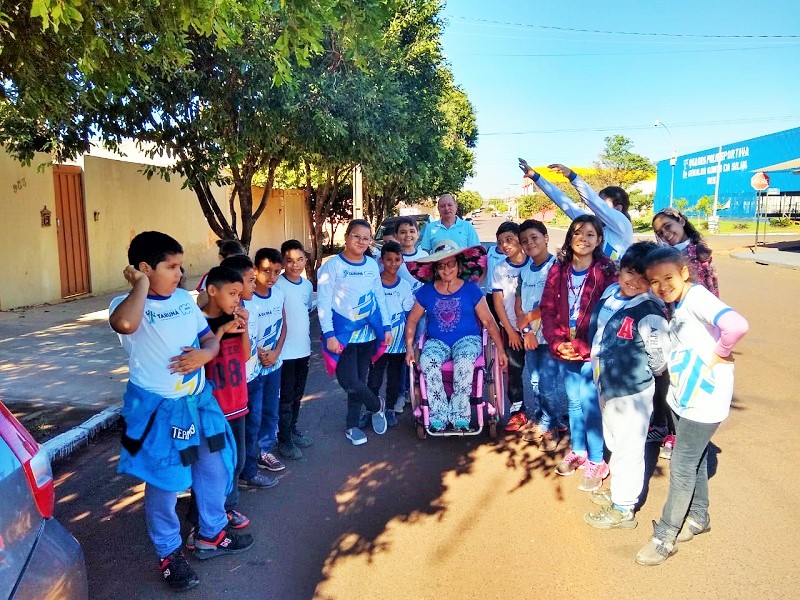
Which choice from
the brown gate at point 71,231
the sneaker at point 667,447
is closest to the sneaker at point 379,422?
the sneaker at point 667,447

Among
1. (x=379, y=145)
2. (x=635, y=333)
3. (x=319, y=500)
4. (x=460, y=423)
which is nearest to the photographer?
(x=635, y=333)

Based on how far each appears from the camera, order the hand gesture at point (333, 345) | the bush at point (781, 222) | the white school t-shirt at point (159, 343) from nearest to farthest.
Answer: the white school t-shirt at point (159, 343) → the hand gesture at point (333, 345) → the bush at point (781, 222)

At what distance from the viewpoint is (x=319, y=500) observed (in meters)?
3.71

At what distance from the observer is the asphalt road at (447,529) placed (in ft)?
9.38

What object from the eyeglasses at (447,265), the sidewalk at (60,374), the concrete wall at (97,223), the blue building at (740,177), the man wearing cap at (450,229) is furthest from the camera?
the blue building at (740,177)

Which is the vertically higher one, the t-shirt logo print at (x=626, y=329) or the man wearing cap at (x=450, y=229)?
the man wearing cap at (x=450, y=229)

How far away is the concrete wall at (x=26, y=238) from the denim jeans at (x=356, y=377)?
769cm

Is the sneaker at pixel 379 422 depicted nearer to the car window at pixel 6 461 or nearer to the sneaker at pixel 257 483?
the sneaker at pixel 257 483

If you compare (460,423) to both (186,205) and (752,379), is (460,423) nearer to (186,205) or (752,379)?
(752,379)

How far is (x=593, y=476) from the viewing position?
382 centimetres

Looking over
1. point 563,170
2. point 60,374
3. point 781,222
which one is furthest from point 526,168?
point 781,222

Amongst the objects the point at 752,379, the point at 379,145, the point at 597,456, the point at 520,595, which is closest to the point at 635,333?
the point at 597,456

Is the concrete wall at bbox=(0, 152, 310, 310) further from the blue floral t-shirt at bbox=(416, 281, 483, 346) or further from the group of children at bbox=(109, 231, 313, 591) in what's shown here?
the blue floral t-shirt at bbox=(416, 281, 483, 346)

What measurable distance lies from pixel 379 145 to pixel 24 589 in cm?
766
